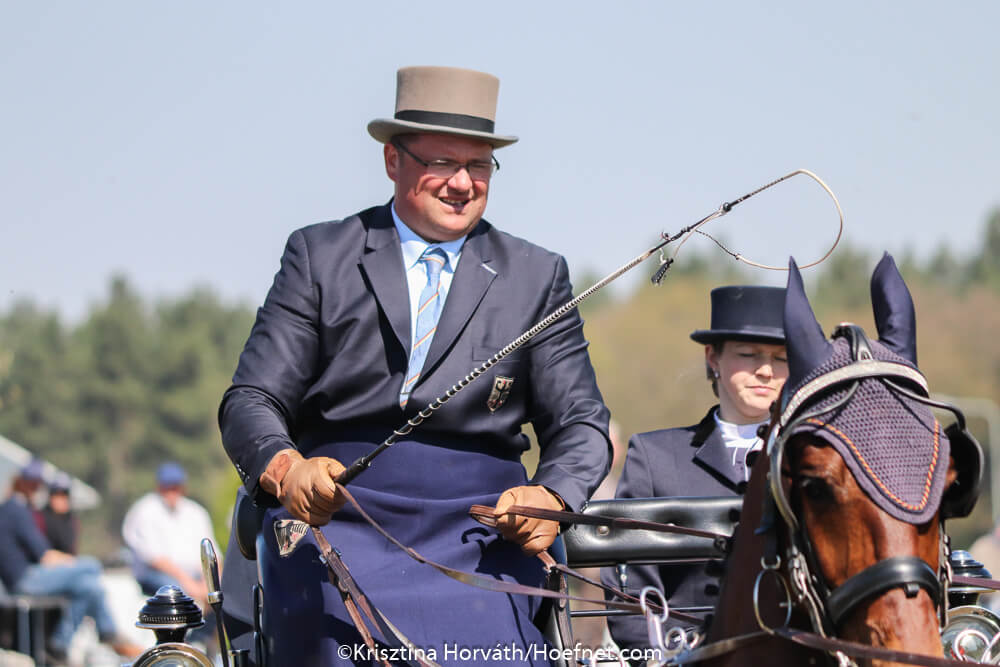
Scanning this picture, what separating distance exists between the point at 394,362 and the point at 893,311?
64.2 inches

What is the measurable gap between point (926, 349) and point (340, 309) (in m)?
55.2

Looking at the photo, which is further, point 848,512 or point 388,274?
point 388,274

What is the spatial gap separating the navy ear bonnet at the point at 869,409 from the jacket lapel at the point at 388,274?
4.91 ft

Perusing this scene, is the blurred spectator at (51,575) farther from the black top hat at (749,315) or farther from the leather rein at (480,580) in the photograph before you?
the leather rein at (480,580)

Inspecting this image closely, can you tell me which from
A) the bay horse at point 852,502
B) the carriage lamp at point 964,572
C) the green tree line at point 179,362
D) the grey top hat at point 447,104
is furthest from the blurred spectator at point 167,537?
the green tree line at point 179,362

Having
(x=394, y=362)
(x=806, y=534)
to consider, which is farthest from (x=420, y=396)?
(x=806, y=534)

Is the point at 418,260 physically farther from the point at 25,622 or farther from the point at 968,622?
the point at 25,622

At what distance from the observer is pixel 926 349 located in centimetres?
5625

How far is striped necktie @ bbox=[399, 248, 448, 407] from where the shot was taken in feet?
13.5

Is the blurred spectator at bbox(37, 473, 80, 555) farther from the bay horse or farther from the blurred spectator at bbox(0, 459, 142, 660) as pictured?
the bay horse

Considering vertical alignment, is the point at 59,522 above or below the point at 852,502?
above

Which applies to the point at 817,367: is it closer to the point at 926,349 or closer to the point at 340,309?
the point at 340,309

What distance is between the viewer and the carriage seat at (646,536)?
4664mm

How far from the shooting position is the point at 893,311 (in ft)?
10.1
